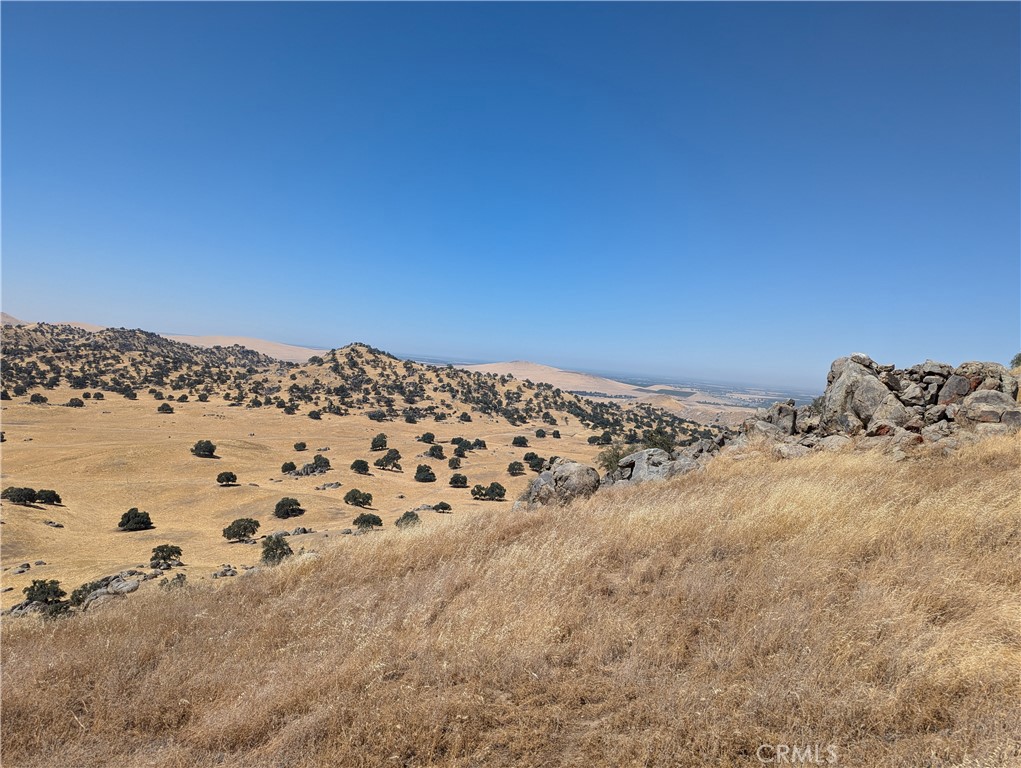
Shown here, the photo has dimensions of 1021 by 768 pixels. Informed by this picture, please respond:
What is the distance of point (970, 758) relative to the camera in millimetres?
3299

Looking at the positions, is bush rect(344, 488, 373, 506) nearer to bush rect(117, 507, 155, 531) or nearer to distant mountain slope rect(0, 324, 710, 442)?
bush rect(117, 507, 155, 531)

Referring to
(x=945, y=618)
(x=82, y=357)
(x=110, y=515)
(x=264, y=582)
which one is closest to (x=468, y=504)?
(x=110, y=515)

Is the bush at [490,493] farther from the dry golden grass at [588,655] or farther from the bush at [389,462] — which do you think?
the dry golden grass at [588,655]

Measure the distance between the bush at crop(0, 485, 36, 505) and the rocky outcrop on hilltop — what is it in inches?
1500

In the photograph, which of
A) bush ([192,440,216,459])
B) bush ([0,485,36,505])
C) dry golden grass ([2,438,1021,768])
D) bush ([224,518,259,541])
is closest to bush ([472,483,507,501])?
bush ([224,518,259,541])

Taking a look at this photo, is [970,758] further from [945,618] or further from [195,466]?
[195,466]

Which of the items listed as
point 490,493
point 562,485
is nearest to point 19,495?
point 490,493

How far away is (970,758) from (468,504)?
28.9 m

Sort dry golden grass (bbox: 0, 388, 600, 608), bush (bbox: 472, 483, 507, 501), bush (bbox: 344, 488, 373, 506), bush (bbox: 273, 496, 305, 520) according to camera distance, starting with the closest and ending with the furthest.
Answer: dry golden grass (bbox: 0, 388, 600, 608)
bush (bbox: 273, 496, 305, 520)
bush (bbox: 344, 488, 373, 506)
bush (bbox: 472, 483, 507, 501)

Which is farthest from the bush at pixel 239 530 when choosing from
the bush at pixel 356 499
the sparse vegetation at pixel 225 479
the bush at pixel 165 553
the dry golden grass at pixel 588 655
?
the dry golden grass at pixel 588 655

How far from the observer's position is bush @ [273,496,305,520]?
87.7 feet

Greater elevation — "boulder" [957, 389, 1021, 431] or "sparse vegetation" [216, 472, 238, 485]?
"boulder" [957, 389, 1021, 431]

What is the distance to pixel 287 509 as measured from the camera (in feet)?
88.1

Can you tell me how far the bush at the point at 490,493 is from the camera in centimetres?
3369
